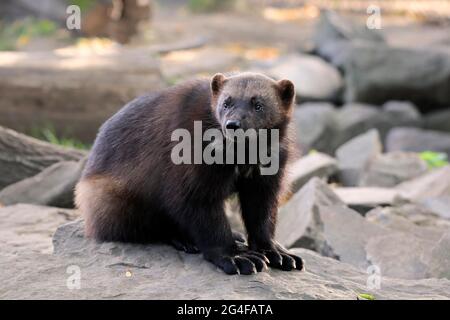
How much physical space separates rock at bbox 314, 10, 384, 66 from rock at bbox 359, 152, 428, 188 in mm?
5072

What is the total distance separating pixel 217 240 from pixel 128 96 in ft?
16.6

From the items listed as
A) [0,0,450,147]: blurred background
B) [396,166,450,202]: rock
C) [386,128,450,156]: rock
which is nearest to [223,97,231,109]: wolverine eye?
[396,166,450,202]: rock

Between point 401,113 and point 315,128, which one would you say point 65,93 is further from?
point 401,113

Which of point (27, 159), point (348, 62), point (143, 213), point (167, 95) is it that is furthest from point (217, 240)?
point (348, 62)

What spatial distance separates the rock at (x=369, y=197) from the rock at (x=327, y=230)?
3.21ft

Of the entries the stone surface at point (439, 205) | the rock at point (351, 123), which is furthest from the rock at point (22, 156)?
the rock at point (351, 123)

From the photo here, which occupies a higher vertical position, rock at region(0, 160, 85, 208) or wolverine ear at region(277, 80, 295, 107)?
wolverine ear at region(277, 80, 295, 107)

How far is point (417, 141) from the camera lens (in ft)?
36.4

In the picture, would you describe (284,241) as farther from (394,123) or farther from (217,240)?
(394,123)

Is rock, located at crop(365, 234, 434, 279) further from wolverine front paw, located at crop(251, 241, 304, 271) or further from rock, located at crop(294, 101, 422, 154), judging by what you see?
rock, located at crop(294, 101, 422, 154)

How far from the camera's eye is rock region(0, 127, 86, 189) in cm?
703

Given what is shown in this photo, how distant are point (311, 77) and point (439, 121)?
7.46 feet

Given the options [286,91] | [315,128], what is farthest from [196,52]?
[286,91]

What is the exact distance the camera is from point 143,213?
4.73m
